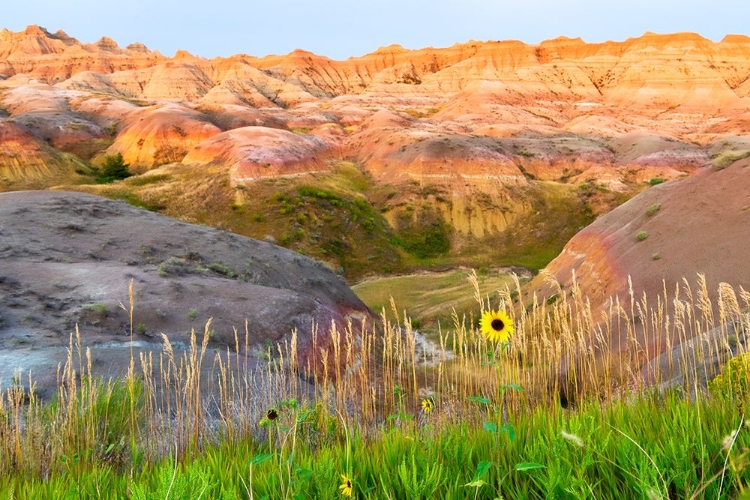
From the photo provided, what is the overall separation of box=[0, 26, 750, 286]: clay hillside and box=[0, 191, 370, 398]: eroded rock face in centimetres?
1350

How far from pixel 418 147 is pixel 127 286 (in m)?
46.2

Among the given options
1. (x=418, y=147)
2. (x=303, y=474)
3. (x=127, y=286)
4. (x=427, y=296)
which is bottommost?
(x=427, y=296)

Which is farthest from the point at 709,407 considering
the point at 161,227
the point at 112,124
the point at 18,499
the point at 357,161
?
the point at 112,124

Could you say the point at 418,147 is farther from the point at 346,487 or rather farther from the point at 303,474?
the point at 346,487

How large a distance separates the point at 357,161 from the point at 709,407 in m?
61.8

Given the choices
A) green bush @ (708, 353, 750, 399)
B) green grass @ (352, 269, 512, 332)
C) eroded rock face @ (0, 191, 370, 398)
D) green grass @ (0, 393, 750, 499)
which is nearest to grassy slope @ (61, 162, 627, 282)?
green grass @ (352, 269, 512, 332)

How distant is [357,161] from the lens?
2506 inches

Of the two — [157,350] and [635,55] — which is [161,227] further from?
[635,55]

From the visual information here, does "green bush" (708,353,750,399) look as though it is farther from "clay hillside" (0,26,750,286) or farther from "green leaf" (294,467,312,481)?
"clay hillside" (0,26,750,286)

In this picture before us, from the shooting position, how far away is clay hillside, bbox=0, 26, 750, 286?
4575cm

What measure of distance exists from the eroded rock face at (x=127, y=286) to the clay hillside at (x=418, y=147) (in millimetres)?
13495

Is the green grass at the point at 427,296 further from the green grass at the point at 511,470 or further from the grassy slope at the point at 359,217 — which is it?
the green grass at the point at 511,470

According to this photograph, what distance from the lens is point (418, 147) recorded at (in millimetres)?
57531

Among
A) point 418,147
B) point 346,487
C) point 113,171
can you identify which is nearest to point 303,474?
point 346,487
